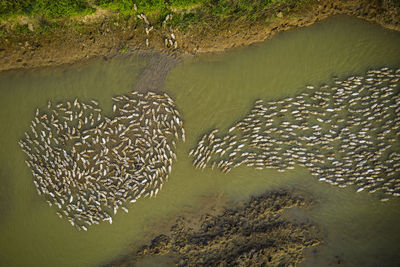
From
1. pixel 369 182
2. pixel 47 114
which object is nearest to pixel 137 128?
pixel 47 114

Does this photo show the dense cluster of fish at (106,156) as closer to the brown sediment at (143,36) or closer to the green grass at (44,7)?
the brown sediment at (143,36)

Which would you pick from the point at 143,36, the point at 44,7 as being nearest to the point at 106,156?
the point at 143,36

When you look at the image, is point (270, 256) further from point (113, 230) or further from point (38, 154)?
point (38, 154)

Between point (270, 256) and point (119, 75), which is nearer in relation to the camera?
point (270, 256)

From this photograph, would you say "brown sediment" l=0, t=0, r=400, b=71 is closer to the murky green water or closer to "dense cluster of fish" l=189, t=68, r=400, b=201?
the murky green water

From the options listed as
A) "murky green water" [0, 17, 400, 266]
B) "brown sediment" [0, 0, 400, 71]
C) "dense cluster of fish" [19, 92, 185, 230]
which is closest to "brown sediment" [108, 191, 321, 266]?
"murky green water" [0, 17, 400, 266]

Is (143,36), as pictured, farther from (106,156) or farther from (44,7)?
(106,156)

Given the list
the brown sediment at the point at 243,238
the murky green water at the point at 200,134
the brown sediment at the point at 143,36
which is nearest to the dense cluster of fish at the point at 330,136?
the murky green water at the point at 200,134
